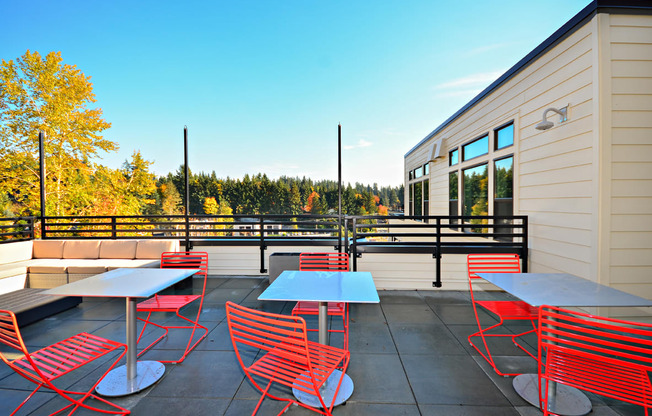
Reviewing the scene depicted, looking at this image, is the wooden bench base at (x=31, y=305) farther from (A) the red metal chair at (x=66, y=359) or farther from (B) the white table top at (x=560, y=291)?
(B) the white table top at (x=560, y=291)

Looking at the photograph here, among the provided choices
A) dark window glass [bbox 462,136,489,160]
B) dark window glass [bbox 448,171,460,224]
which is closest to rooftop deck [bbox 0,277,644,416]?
dark window glass [bbox 462,136,489,160]

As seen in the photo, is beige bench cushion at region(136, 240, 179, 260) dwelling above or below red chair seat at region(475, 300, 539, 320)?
above

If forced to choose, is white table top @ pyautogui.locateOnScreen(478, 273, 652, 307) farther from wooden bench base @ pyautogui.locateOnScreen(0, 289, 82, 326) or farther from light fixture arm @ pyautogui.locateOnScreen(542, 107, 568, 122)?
wooden bench base @ pyautogui.locateOnScreen(0, 289, 82, 326)

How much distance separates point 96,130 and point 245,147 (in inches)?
606

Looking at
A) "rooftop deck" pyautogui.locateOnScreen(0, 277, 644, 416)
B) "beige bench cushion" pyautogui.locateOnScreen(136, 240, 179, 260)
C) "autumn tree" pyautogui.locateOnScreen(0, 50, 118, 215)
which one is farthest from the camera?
"autumn tree" pyautogui.locateOnScreen(0, 50, 118, 215)

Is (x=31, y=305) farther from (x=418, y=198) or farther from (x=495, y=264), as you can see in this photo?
(x=418, y=198)

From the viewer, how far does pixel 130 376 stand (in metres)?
2.09

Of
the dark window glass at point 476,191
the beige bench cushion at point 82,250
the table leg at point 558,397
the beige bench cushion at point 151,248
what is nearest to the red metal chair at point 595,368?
the table leg at point 558,397

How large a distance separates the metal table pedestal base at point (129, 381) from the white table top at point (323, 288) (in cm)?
115

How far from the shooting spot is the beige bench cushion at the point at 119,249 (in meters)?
4.88

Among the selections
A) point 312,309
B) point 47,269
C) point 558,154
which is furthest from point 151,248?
point 558,154

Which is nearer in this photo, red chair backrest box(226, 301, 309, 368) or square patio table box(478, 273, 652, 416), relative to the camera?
red chair backrest box(226, 301, 309, 368)

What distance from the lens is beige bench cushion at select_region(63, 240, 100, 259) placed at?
16.2 ft

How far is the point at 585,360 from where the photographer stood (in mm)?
1549
